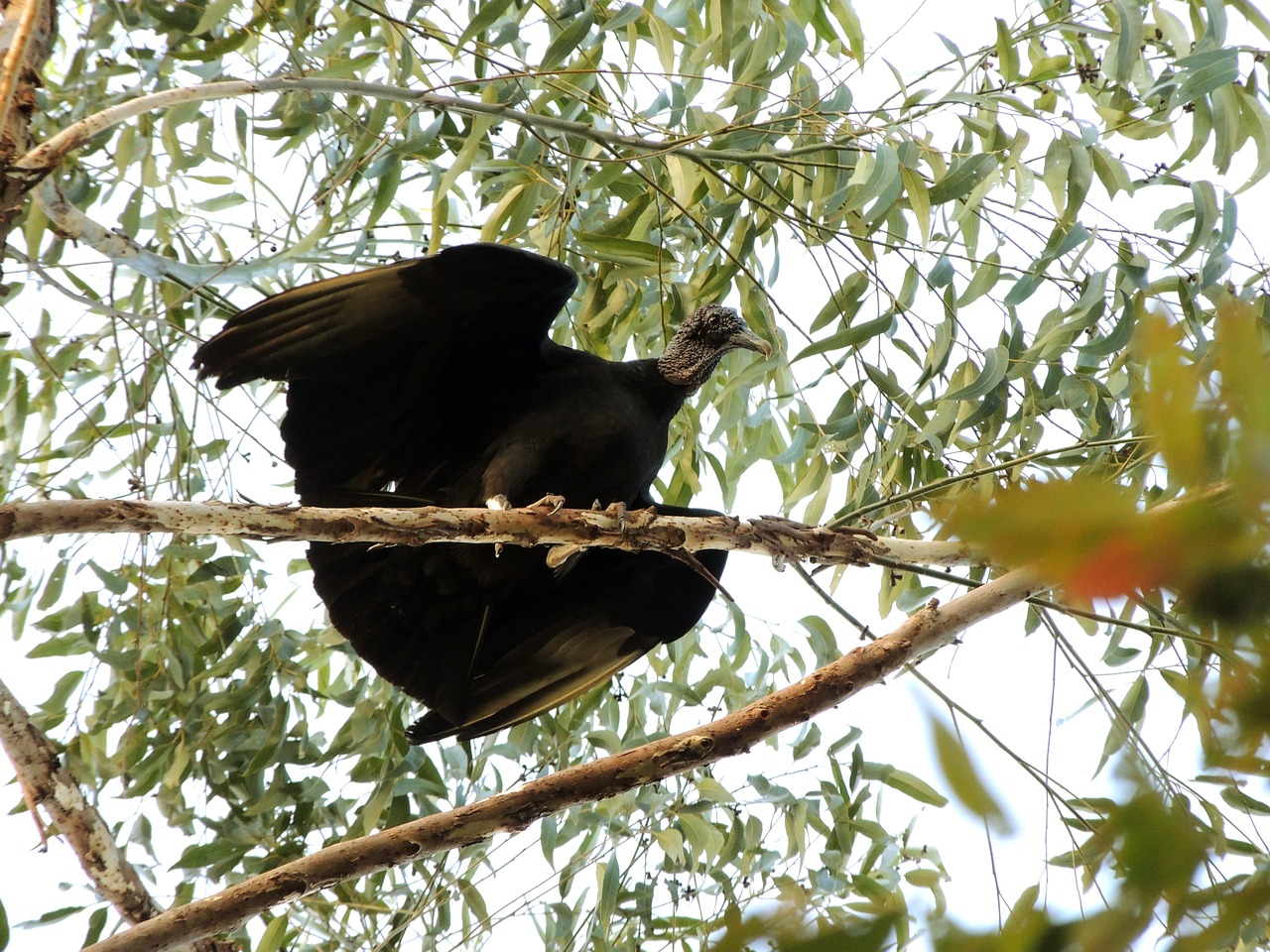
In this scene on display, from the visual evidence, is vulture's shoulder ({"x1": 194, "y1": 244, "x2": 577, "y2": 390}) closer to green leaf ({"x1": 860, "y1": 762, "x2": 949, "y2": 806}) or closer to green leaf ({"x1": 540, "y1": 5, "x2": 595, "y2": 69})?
green leaf ({"x1": 540, "y1": 5, "x2": 595, "y2": 69})

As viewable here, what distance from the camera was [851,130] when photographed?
210cm

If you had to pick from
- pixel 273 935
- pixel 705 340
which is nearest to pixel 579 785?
pixel 273 935

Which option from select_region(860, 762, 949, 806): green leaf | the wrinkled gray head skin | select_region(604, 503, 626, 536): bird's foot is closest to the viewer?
→ select_region(604, 503, 626, 536): bird's foot

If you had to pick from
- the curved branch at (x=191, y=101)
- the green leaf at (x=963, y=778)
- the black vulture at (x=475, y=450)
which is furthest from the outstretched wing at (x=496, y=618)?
the green leaf at (x=963, y=778)

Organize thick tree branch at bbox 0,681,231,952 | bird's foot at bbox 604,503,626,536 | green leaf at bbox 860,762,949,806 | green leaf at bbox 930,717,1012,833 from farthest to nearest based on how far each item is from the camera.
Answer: green leaf at bbox 860,762,949,806 → bird's foot at bbox 604,503,626,536 → thick tree branch at bbox 0,681,231,952 → green leaf at bbox 930,717,1012,833

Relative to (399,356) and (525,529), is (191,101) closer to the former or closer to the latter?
(399,356)

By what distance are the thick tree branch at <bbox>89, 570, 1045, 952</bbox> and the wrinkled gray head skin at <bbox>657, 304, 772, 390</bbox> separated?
44.9 inches

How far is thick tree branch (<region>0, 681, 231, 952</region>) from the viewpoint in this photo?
1.65 meters

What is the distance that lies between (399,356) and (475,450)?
0.31 m

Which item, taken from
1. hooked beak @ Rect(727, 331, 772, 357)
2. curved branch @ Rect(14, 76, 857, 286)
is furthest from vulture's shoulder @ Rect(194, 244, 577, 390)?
hooked beak @ Rect(727, 331, 772, 357)

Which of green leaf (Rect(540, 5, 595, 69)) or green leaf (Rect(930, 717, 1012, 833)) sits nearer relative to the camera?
green leaf (Rect(930, 717, 1012, 833))

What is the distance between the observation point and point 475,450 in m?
2.56

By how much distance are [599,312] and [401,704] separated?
106cm

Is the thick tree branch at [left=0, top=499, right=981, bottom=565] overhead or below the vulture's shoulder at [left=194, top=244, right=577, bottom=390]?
below
